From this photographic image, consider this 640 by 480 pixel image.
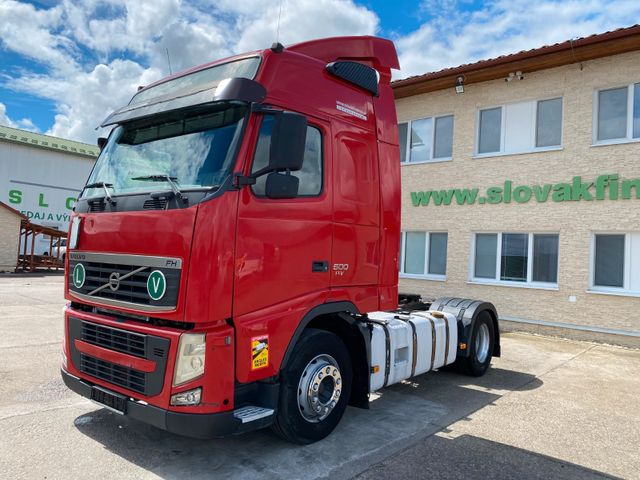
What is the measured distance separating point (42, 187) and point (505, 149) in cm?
3565

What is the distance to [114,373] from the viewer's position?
3.91 meters

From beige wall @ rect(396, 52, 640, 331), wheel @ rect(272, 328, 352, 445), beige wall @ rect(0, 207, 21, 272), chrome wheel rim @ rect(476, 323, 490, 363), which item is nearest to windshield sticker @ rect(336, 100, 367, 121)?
wheel @ rect(272, 328, 352, 445)

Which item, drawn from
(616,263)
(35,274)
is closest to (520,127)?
(616,263)

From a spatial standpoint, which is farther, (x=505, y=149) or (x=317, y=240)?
(x=505, y=149)

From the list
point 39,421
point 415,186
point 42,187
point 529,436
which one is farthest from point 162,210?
point 42,187

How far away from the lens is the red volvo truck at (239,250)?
350cm

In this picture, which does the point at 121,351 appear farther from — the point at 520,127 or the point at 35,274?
the point at 35,274

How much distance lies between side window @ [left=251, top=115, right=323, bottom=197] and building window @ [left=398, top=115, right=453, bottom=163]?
9237 millimetres

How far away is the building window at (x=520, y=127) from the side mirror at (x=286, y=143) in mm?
9503

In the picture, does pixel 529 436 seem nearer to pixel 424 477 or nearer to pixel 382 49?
pixel 424 477

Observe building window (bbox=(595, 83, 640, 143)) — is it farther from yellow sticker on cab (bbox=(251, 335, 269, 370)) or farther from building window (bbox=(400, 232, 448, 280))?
yellow sticker on cab (bbox=(251, 335, 269, 370))

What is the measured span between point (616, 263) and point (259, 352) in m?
9.48

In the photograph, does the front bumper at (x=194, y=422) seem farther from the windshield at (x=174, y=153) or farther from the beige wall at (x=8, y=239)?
the beige wall at (x=8, y=239)

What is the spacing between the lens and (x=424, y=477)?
3781 millimetres
